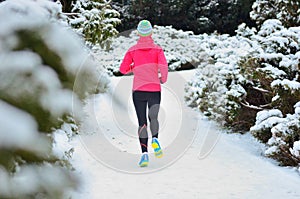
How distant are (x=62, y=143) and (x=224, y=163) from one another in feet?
13.3

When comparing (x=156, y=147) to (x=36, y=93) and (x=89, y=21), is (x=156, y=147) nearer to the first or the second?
(x=89, y=21)

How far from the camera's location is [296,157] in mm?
4180

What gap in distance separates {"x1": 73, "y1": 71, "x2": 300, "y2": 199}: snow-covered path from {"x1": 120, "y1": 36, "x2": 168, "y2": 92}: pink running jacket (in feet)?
0.76

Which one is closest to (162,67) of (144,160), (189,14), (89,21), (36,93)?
(144,160)

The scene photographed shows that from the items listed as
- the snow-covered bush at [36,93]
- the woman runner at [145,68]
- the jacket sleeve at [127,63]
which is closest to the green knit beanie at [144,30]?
the woman runner at [145,68]

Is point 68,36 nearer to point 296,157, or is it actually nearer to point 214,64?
point 296,157

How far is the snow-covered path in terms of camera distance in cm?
358

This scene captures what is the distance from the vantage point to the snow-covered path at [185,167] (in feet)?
11.8

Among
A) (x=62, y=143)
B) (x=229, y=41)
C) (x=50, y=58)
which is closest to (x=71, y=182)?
(x=62, y=143)

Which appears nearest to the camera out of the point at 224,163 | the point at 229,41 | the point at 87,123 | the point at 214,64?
the point at 87,123

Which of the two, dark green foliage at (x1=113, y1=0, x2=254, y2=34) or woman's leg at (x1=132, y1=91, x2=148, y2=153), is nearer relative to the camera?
woman's leg at (x1=132, y1=91, x2=148, y2=153)

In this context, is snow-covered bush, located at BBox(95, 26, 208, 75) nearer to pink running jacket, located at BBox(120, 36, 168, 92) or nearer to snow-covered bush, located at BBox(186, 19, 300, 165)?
snow-covered bush, located at BBox(186, 19, 300, 165)

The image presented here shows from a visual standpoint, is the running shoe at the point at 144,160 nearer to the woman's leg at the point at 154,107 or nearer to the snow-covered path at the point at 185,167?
the snow-covered path at the point at 185,167

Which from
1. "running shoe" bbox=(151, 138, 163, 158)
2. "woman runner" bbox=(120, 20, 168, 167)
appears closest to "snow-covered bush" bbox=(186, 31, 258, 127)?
"running shoe" bbox=(151, 138, 163, 158)
